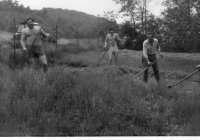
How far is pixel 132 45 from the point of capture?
2223 centimetres

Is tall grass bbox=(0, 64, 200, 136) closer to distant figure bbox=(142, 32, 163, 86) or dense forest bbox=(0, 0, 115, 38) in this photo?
distant figure bbox=(142, 32, 163, 86)

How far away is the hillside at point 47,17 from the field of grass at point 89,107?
21.9 feet

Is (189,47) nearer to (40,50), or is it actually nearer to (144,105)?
(40,50)

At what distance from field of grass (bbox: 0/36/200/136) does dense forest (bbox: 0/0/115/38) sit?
6.66 m

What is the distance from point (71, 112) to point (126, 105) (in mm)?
925

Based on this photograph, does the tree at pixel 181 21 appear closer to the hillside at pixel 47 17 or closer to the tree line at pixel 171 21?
the tree line at pixel 171 21

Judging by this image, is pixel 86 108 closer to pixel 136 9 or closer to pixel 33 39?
pixel 33 39

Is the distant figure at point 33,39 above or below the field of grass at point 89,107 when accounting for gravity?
above

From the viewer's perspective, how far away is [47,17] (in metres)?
16.9

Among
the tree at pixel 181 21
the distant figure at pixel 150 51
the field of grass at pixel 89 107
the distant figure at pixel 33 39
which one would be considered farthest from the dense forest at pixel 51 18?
the field of grass at pixel 89 107

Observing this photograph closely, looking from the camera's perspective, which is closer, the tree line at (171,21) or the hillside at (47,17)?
the hillside at (47,17)

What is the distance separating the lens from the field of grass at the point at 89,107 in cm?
633

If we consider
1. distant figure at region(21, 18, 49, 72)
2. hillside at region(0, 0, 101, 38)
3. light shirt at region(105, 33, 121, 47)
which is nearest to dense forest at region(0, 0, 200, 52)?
hillside at region(0, 0, 101, 38)

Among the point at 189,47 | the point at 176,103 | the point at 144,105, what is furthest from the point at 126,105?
the point at 189,47
